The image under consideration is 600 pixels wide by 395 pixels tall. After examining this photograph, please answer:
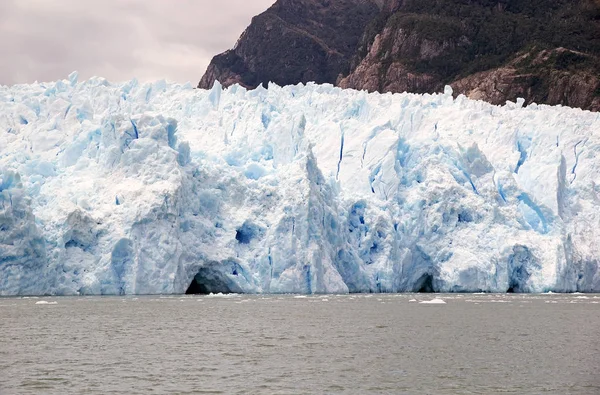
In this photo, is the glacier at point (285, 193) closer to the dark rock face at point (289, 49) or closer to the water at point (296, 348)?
the water at point (296, 348)

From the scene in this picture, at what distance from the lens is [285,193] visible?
120 feet

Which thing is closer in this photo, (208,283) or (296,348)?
(296,348)

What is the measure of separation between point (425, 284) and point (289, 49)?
203 ft

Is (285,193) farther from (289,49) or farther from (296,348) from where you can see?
(289,49)

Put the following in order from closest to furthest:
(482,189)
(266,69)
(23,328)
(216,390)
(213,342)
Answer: (216,390) → (213,342) → (23,328) → (482,189) → (266,69)

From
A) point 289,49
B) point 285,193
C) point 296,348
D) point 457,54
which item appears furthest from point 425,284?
point 289,49

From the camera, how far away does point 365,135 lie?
41.8m

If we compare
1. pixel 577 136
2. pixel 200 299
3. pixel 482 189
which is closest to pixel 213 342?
pixel 200 299

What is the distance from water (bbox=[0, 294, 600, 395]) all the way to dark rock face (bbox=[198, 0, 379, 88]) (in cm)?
6759

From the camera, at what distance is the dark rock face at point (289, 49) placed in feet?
323

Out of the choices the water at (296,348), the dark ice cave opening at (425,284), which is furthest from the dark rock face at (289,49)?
the water at (296,348)

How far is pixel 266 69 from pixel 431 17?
2175cm

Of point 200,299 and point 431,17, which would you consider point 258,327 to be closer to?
point 200,299

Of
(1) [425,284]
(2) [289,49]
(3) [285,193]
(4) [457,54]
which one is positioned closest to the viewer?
(3) [285,193]
